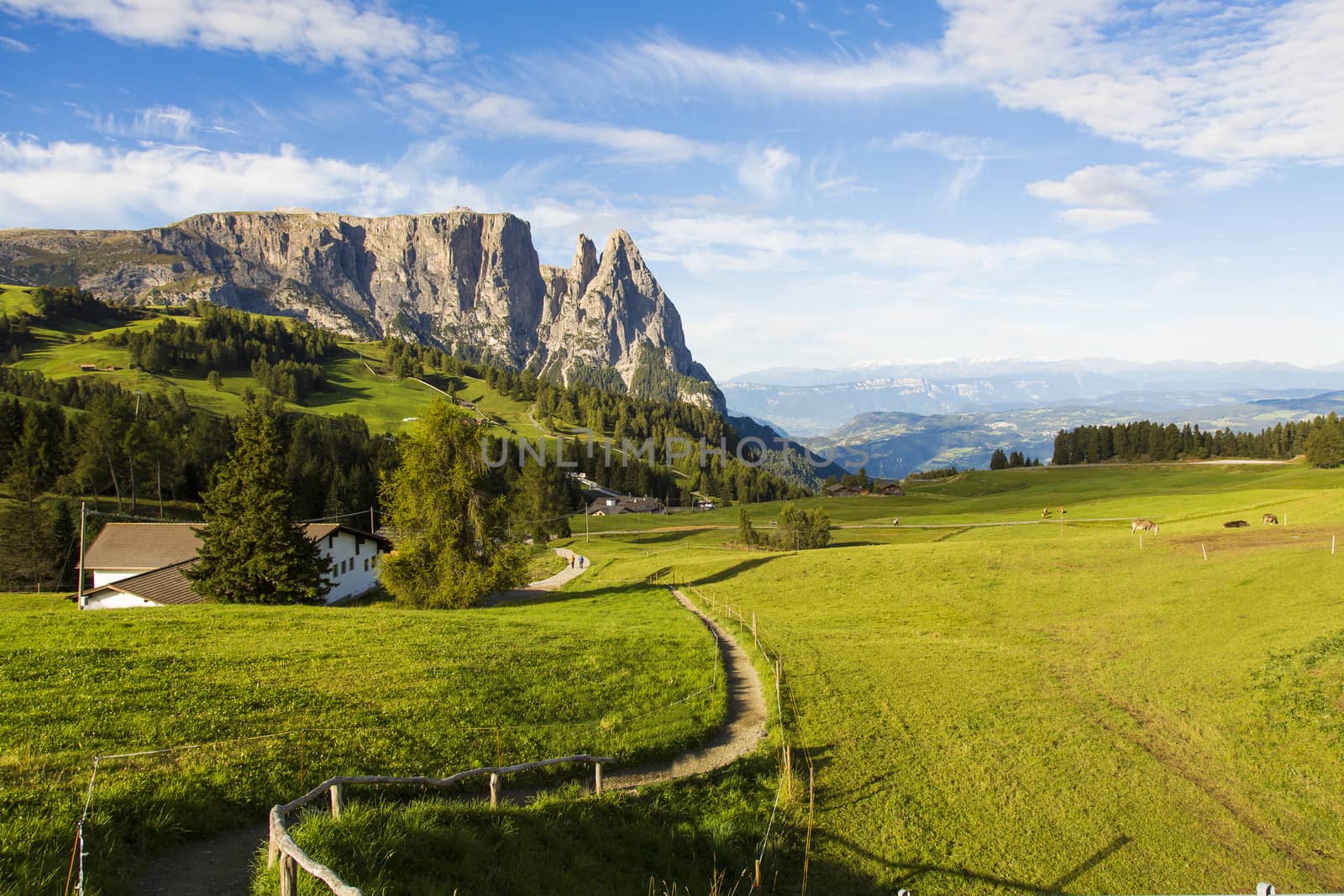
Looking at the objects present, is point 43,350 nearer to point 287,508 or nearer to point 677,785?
point 287,508

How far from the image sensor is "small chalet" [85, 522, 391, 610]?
4653cm

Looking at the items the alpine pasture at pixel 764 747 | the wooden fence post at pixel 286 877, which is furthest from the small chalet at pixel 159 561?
the wooden fence post at pixel 286 877

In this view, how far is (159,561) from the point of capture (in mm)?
54219

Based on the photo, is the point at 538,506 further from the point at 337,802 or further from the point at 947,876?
the point at 337,802

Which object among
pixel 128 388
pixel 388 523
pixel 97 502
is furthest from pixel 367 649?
pixel 128 388

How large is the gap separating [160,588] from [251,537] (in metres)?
12.6

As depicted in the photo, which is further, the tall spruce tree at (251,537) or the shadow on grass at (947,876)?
the tall spruce tree at (251,537)

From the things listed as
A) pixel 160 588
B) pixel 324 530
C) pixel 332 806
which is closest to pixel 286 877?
pixel 332 806

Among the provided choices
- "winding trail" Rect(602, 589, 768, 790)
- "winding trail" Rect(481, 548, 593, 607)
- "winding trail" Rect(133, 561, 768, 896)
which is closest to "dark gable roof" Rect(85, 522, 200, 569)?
"winding trail" Rect(481, 548, 593, 607)

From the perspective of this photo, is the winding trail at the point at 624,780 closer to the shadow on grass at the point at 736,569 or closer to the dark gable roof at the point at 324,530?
the shadow on grass at the point at 736,569

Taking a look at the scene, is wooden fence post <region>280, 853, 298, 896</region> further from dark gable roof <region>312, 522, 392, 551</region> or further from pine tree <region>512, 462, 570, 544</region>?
pine tree <region>512, 462, 570, 544</region>

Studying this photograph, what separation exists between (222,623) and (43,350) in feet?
784

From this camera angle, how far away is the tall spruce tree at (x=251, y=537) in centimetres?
4056

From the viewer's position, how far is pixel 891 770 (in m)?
15.9
